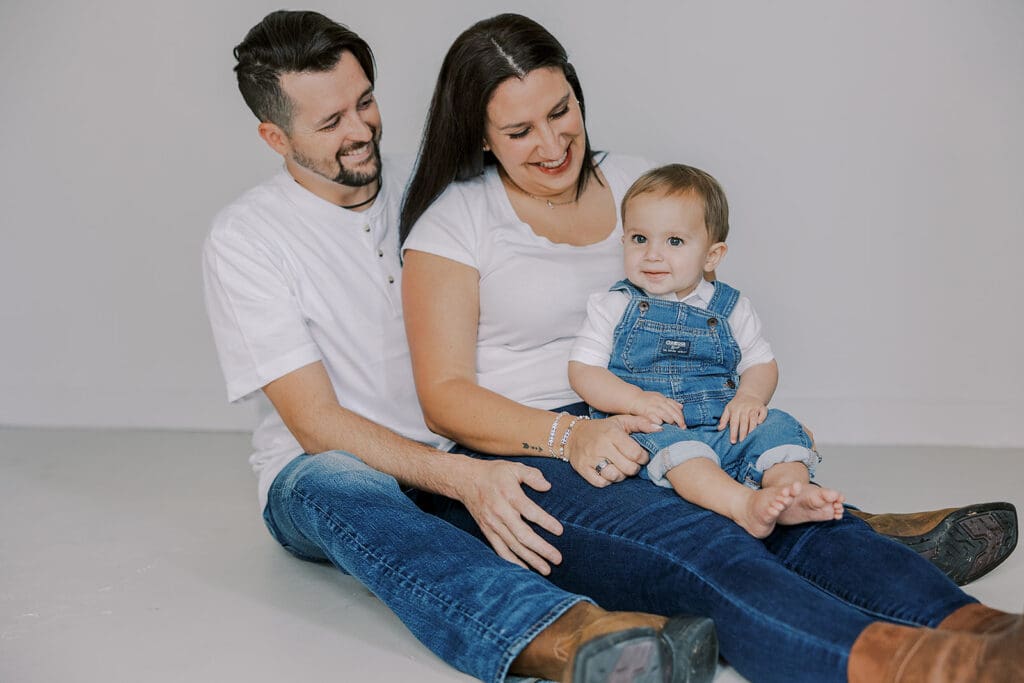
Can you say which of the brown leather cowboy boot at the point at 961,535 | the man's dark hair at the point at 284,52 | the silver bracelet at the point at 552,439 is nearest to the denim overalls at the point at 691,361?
the silver bracelet at the point at 552,439

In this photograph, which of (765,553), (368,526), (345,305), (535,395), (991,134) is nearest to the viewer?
(765,553)

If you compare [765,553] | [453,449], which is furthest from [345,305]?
[765,553]

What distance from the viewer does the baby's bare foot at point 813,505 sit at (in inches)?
78.7

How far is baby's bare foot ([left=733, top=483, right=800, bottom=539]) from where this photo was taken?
1961 mm

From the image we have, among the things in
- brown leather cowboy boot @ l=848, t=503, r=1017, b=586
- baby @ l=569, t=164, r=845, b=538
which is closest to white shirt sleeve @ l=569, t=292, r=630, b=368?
baby @ l=569, t=164, r=845, b=538

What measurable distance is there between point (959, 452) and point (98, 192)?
3.34m

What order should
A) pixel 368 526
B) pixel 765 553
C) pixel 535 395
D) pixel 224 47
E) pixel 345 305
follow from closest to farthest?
pixel 765 553 < pixel 368 526 < pixel 535 395 < pixel 345 305 < pixel 224 47

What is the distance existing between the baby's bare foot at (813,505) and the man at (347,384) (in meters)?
0.43

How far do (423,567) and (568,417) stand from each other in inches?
18.8

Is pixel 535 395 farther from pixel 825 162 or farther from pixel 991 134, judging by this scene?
pixel 991 134

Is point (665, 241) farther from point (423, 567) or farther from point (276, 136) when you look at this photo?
point (276, 136)

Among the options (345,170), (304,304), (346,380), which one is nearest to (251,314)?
(304,304)

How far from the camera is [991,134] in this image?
3.83 meters

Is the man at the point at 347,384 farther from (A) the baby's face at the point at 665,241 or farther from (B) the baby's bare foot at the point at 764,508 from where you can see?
(A) the baby's face at the point at 665,241
